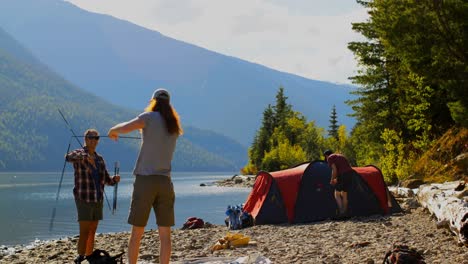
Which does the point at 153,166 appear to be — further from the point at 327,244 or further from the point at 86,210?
the point at 327,244

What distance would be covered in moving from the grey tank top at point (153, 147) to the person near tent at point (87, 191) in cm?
184

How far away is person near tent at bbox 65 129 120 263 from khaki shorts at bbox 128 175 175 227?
5.71ft

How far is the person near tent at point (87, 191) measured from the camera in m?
8.95

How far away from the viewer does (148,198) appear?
24.4 ft

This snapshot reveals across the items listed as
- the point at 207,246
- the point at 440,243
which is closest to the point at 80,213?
the point at 207,246

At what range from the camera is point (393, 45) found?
24.1 m

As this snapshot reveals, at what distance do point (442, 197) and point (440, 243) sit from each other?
9.55 feet

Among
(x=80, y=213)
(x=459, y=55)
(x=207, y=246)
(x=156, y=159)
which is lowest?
(x=207, y=246)

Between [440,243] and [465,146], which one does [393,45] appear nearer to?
[465,146]

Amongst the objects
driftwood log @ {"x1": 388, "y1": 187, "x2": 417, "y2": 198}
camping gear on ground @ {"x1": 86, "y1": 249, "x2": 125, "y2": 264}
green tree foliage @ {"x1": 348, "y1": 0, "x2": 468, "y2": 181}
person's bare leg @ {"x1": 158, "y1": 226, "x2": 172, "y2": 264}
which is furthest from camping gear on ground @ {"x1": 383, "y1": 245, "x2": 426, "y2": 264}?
driftwood log @ {"x1": 388, "y1": 187, "x2": 417, "y2": 198}

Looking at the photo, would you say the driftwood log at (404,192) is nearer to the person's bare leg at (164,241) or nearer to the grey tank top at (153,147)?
the person's bare leg at (164,241)

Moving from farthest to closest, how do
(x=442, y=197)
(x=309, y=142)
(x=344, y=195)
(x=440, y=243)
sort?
(x=309, y=142) < (x=344, y=195) < (x=442, y=197) < (x=440, y=243)

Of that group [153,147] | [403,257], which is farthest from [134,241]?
[403,257]

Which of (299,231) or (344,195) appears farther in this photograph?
(344,195)
